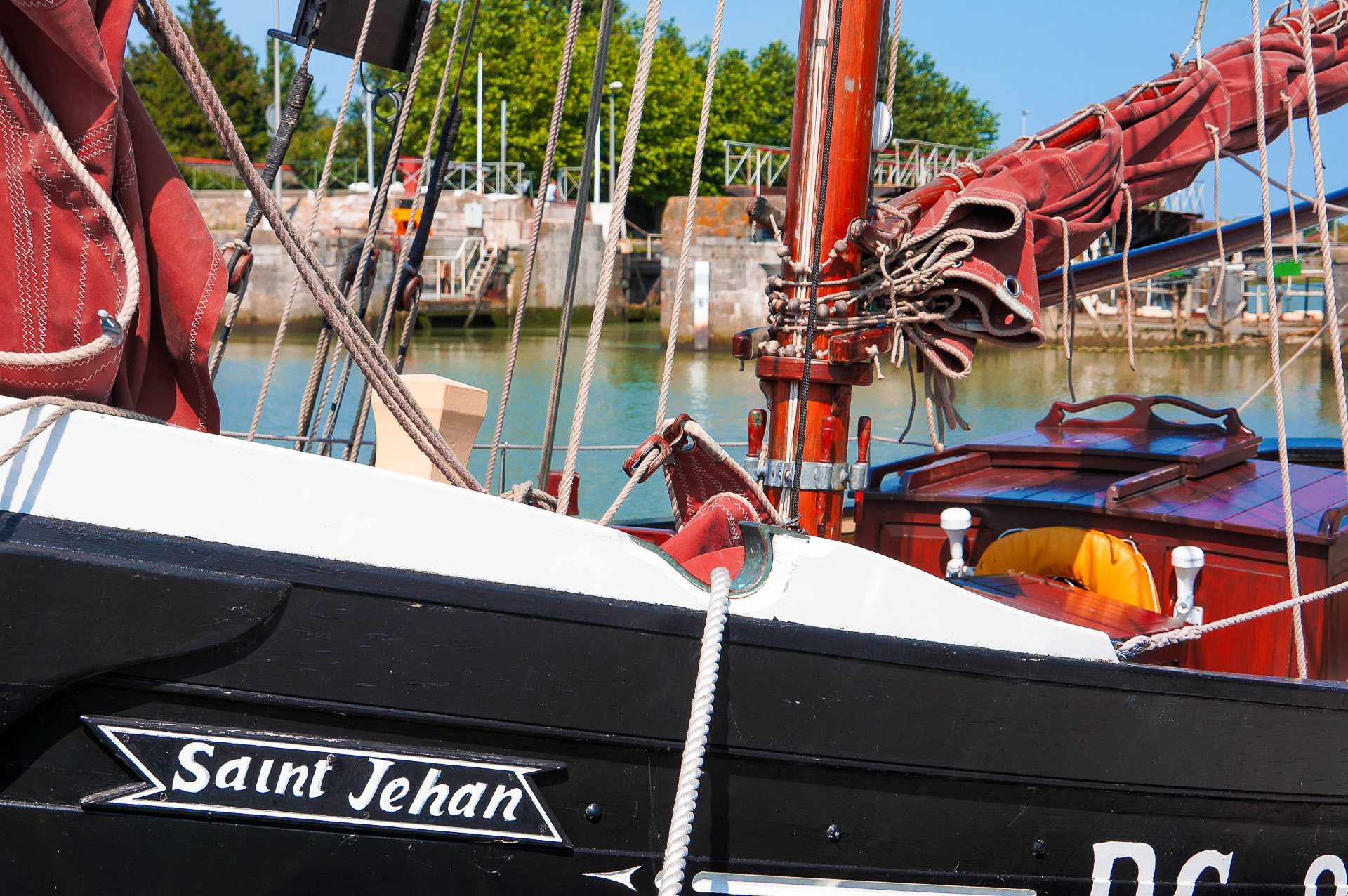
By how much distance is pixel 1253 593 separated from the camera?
338cm

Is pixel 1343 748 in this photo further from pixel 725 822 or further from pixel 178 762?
pixel 178 762

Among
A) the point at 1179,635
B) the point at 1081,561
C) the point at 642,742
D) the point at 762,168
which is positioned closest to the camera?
the point at 642,742

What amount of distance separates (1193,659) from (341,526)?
279 centimetres

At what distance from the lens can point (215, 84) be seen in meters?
39.0

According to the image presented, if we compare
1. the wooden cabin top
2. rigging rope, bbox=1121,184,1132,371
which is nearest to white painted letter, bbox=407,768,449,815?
the wooden cabin top

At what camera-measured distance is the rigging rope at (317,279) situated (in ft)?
6.86

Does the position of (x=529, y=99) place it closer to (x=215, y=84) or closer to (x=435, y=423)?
(x=215, y=84)

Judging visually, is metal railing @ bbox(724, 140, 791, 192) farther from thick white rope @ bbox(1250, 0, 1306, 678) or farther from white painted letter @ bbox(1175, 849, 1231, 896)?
white painted letter @ bbox(1175, 849, 1231, 896)

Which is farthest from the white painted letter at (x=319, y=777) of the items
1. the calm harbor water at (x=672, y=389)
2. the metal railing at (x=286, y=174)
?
the metal railing at (x=286, y=174)

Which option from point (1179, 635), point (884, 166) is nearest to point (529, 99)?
point (884, 166)

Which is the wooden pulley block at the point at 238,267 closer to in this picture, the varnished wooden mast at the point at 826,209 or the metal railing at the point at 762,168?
the varnished wooden mast at the point at 826,209

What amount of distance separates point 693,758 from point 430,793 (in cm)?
50

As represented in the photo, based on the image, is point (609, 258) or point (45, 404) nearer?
point (45, 404)

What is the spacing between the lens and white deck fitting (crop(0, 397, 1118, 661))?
175 cm
